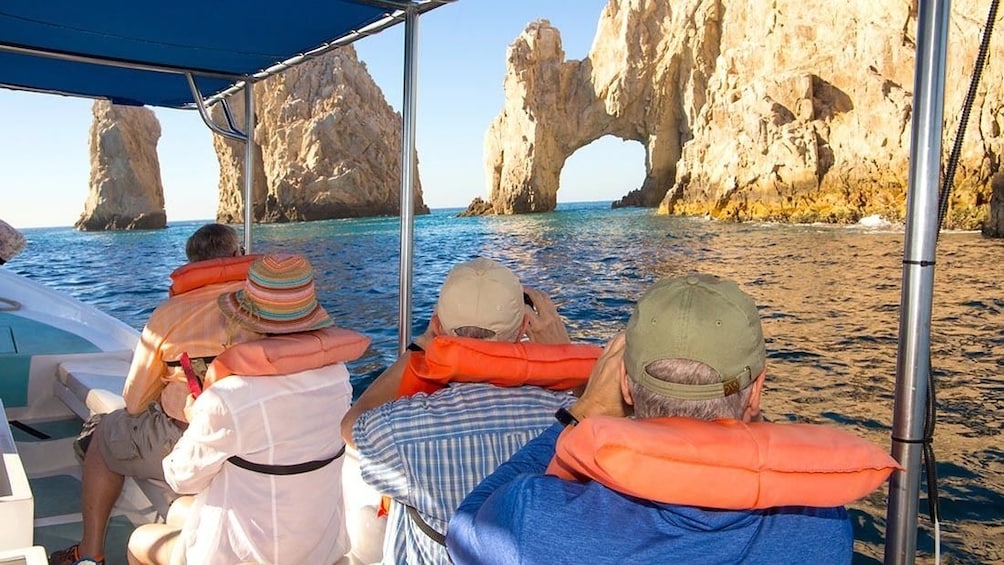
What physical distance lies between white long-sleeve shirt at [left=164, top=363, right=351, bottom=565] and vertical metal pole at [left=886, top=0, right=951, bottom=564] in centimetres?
124

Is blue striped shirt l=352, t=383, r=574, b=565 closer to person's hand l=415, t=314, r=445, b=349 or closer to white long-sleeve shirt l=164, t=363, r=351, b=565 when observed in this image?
person's hand l=415, t=314, r=445, b=349

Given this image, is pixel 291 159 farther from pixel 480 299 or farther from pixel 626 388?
pixel 626 388

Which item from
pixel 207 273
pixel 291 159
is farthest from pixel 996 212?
pixel 291 159

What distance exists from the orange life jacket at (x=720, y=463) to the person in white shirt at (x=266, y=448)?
42.0 inches

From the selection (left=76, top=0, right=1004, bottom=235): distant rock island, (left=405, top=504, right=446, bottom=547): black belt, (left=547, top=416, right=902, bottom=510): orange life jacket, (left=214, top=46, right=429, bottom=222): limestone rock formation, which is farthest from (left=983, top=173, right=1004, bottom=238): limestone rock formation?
(left=214, top=46, right=429, bottom=222): limestone rock formation

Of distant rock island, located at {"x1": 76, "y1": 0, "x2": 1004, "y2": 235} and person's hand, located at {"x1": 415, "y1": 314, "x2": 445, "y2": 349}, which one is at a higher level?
distant rock island, located at {"x1": 76, "y1": 0, "x2": 1004, "y2": 235}

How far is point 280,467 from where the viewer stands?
1.74m

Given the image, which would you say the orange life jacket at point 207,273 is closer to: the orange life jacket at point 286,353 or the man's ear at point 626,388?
the orange life jacket at point 286,353

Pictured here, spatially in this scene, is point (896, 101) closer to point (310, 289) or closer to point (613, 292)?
point (613, 292)

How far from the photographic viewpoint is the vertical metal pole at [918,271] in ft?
4.04

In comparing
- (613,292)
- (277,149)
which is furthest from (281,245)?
(277,149)

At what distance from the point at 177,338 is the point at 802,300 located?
1382cm

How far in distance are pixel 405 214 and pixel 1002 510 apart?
4.56 metres

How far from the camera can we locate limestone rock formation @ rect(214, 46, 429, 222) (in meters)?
57.0
